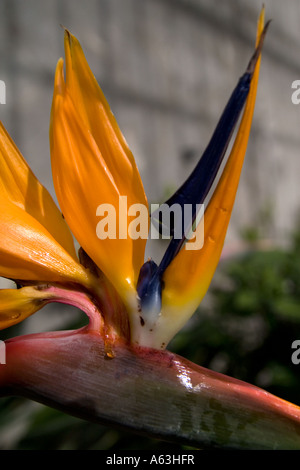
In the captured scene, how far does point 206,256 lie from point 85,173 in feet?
0.40

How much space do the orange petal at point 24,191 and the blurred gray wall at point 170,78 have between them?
2.84 feet

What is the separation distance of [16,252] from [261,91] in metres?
2.15

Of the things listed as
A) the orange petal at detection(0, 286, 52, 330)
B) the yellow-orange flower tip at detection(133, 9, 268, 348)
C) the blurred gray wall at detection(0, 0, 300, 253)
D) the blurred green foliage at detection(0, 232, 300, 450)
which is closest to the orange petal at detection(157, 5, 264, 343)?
the yellow-orange flower tip at detection(133, 9, 268, 348)

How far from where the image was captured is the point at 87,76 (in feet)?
1.22

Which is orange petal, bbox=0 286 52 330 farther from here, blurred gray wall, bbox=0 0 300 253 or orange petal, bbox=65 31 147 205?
blurred gray wall, bbox=0 0 300 253

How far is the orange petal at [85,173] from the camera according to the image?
373 mm

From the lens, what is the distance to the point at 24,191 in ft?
1.23

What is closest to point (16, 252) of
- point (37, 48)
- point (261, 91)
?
point (37, 48)

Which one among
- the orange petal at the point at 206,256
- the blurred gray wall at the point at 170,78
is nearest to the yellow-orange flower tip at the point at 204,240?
the orange petal at the point at 206,256

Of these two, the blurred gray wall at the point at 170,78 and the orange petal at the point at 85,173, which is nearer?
the orange petal at the point at 85,173

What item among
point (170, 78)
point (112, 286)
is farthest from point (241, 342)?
point (170, 78)

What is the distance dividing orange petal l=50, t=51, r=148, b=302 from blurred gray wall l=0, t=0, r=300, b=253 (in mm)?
872

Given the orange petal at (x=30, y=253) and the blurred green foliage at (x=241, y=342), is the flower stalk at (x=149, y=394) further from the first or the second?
the blurred green foliage at (x=241, y=342)

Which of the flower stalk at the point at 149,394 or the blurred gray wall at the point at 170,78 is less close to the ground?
the blurred gray wall at the point at 170,78
